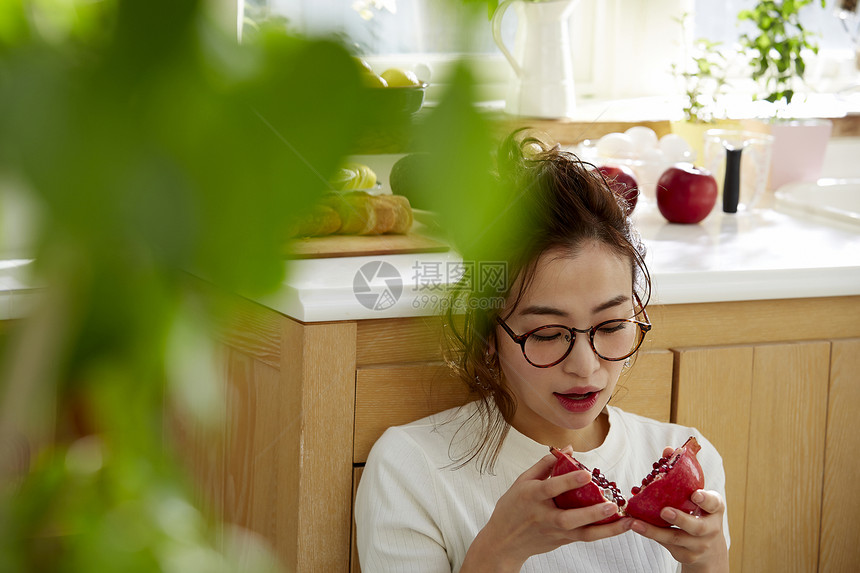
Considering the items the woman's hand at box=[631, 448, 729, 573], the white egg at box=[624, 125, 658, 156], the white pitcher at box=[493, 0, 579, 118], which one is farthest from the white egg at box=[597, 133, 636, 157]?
the woman's hand at box=[631, 448, 729, 573]

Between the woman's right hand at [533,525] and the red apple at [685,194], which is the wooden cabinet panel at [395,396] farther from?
the red apple at [685,194]

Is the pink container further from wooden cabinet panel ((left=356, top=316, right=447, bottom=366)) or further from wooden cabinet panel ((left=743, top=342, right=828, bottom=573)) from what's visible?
wooden cabinet panel ((left=356, top=316, right=447, bottom=366))

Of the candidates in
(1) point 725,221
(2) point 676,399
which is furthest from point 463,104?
(1) point 725,221

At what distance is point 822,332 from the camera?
1.10 metres

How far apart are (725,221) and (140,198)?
1327 mm

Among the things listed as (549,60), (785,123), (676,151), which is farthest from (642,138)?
(785,123)

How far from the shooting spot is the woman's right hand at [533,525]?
2.53ft

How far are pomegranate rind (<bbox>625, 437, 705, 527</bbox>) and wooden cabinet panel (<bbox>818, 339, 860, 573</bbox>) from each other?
14.9 inches

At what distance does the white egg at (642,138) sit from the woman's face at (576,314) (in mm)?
557

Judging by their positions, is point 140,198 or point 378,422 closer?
point 140,198

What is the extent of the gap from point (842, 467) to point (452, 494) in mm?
511


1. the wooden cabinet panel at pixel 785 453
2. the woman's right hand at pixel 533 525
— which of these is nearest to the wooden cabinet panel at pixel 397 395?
the woman's right hand at pixel 533 525

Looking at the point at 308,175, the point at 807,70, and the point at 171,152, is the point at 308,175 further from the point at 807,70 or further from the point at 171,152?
the point at 807,70

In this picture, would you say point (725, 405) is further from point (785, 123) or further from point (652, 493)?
point (785, 123)
